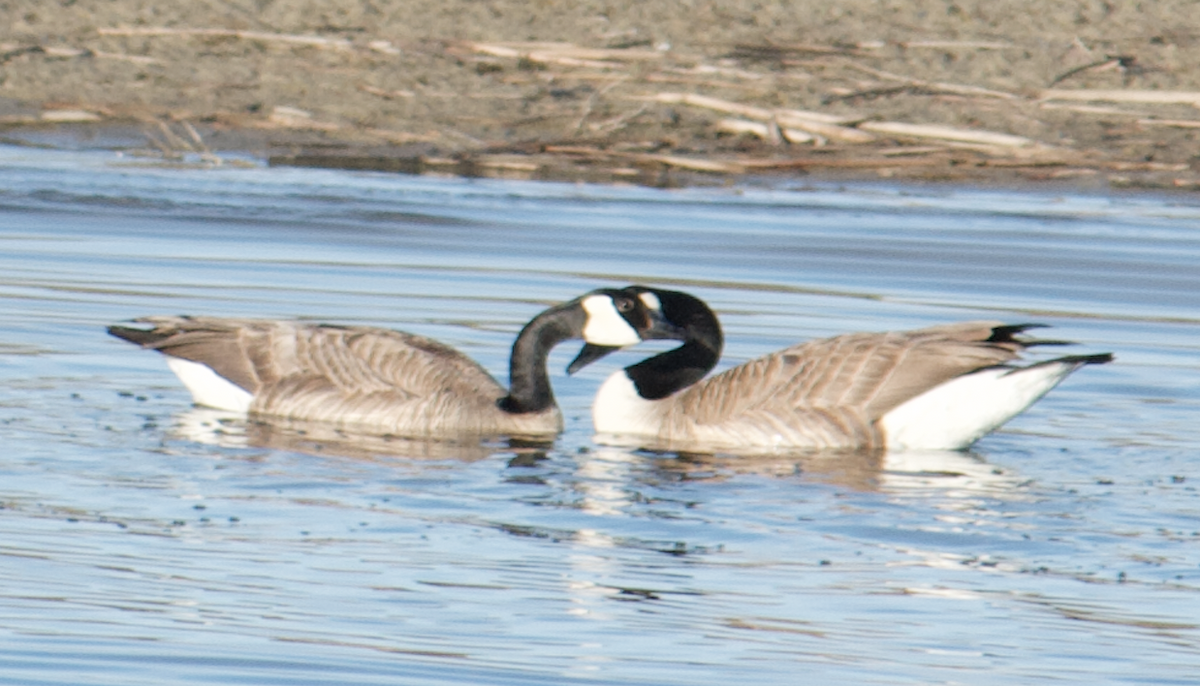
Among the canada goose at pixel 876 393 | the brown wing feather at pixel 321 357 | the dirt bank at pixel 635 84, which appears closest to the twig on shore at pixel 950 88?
the dirt bank at pixel 635 84

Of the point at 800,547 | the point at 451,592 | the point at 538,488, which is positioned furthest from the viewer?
the point at 538,488

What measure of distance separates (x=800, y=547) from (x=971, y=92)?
11611 millimetres

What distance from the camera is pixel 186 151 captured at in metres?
18.7

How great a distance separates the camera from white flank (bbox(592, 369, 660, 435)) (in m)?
10.2

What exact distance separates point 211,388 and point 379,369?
0.81 m

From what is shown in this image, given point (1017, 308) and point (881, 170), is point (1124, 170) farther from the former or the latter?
point (1017, 308)

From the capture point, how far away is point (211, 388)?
10344 mm

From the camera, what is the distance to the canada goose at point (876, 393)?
974 cm

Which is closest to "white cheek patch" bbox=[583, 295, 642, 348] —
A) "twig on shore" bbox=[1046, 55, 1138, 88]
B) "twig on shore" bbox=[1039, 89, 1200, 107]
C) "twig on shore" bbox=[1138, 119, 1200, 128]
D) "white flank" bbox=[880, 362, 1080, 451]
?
"white flank" bbox=[880, 362, 1080, 451]

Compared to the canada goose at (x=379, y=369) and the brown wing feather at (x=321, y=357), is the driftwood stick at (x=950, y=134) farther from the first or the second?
the brown wing feather at (x=321, y=357)

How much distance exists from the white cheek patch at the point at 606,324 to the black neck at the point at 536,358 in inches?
1.7

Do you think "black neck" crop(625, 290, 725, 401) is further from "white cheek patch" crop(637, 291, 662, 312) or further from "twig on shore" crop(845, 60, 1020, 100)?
"twig on shore" crop(845, 60, 1020, 100)

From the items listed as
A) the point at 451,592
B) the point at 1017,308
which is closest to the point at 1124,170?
the point at 1017,308

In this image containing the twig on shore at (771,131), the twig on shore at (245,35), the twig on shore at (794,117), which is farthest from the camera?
the twig on shore at (245,35)
